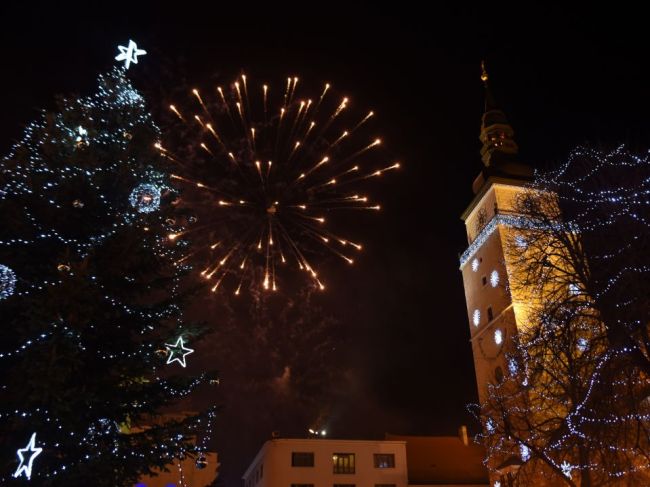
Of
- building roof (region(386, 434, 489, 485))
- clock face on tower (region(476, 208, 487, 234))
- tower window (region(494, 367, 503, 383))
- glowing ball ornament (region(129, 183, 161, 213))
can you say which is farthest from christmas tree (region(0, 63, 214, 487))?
building roof (region(386, 434, 489, 485))

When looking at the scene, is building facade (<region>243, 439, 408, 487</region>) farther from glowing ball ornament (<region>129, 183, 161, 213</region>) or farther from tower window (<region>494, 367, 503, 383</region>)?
glowing ball ornament (<region>129, 183, 161, 213</region>)

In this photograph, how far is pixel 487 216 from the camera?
145ft

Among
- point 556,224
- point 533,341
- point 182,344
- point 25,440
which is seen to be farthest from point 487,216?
point 25,440

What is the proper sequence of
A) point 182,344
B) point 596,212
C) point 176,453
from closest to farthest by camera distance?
1. point 176,453
2. point 182,344
3. point 596,212

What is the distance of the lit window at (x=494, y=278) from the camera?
41.2 m

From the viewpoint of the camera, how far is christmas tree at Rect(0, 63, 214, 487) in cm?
1077

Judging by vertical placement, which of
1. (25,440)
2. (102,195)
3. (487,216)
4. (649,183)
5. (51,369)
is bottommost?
(25,440)

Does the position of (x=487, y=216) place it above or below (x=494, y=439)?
above

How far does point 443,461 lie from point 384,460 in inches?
204

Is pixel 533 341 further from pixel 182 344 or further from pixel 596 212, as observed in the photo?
pixel 182 344

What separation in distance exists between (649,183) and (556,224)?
4085 millimetres

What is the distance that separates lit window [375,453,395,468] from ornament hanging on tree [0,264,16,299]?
3655 cm

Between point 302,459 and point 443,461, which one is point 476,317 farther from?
point 302,459

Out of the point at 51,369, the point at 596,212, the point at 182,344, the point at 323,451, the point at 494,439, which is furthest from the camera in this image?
the point at 323,451
